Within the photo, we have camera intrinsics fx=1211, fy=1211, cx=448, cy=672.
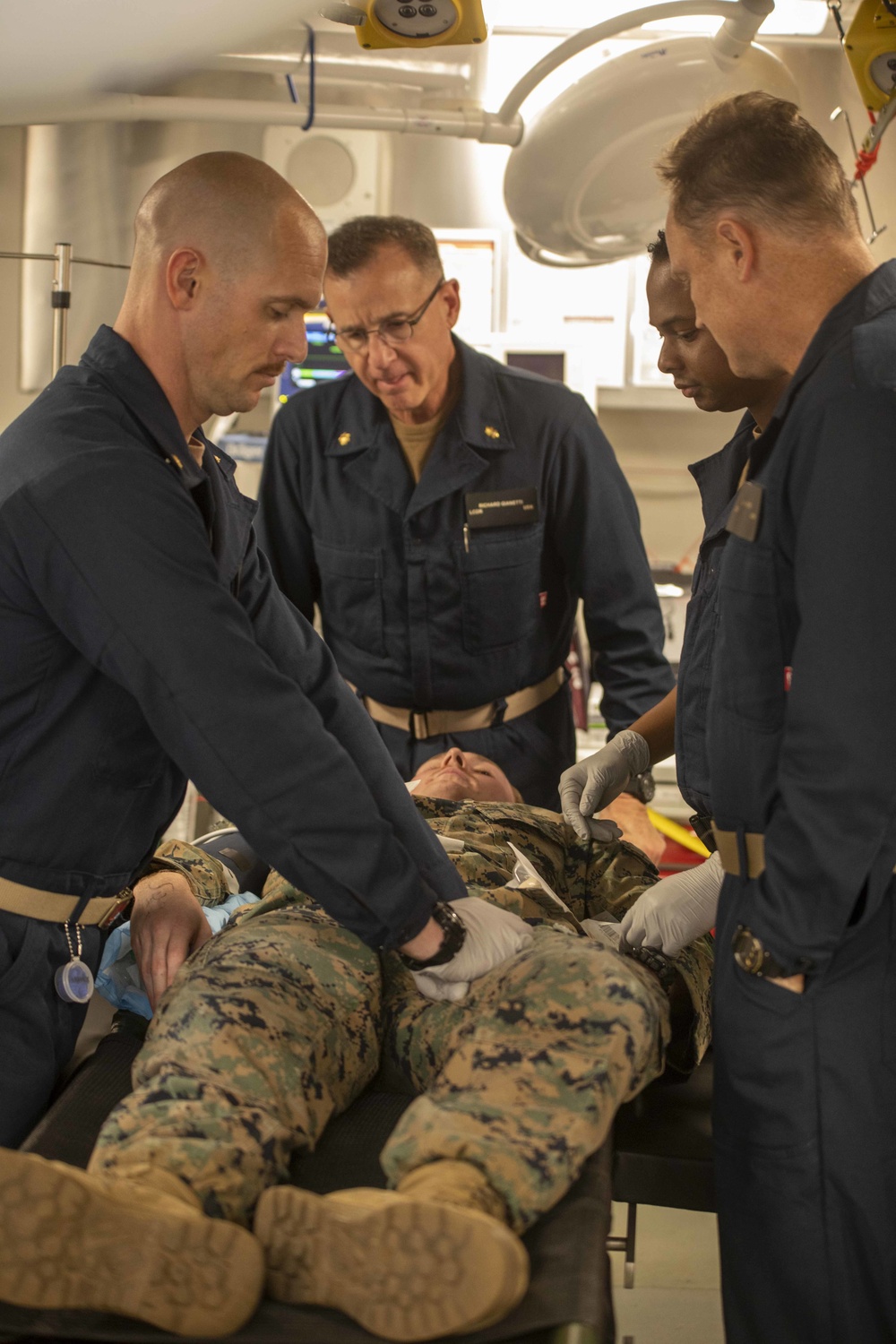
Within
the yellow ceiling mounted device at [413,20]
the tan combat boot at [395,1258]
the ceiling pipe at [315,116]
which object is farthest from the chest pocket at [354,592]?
the tan combat boot at [395,1258]

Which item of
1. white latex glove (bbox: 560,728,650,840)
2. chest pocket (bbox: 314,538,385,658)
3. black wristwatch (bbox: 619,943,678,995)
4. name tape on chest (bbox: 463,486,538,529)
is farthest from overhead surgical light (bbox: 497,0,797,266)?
black wristwatch (bbox: 619,943,678,995)

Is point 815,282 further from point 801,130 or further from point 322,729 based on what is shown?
point 322,729

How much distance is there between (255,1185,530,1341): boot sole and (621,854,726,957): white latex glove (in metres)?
0.71

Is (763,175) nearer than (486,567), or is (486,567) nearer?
(763,175)

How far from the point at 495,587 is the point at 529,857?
29.0 inches

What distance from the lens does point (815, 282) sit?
129cm

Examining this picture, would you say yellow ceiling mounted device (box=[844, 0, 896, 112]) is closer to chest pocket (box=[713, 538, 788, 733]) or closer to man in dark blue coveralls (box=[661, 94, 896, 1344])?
man in dark blue coveralls (box=[661, 94, 896, 1344])

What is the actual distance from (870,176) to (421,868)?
2.66 metres

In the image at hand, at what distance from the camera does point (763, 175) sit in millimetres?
1274

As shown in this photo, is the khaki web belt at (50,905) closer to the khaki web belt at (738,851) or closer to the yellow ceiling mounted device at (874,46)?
the khaki web belt at (738,851)

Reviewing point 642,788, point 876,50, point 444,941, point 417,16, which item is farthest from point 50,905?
point 876,50

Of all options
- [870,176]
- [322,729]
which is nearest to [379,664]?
[322,729]

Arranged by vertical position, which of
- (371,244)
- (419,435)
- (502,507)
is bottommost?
(502,507)

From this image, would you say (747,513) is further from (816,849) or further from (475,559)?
(475,559)
